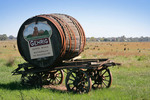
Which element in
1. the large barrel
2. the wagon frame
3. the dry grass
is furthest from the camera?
the dry grass

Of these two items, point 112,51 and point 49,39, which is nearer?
point 49,39

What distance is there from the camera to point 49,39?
24.2ft

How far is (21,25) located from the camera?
8.01 meters

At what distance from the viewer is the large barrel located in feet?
23.8

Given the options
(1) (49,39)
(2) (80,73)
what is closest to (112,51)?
(2) (80,73)

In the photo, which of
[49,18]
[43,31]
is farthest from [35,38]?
[49,18]

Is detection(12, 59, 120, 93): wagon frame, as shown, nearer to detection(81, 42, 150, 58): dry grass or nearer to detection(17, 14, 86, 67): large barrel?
detection(17, 14, 86, 67): large barrel

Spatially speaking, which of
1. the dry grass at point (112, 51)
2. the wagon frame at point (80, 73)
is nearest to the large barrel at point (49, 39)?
the wagon frame at point (80, 73)

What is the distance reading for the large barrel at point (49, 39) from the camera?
7242mm

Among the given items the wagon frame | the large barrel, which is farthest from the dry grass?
the large barrel

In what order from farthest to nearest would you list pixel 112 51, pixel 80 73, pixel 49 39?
1. pixel 112 51
2. pixel 49 39
3. pixel 80 73

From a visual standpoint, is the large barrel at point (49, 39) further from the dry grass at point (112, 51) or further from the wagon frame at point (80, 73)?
the dry grass at point (112, 51)

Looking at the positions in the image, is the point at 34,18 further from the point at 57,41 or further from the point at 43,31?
the point at 57,41

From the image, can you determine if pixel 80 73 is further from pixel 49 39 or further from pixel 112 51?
pixel 112 51
